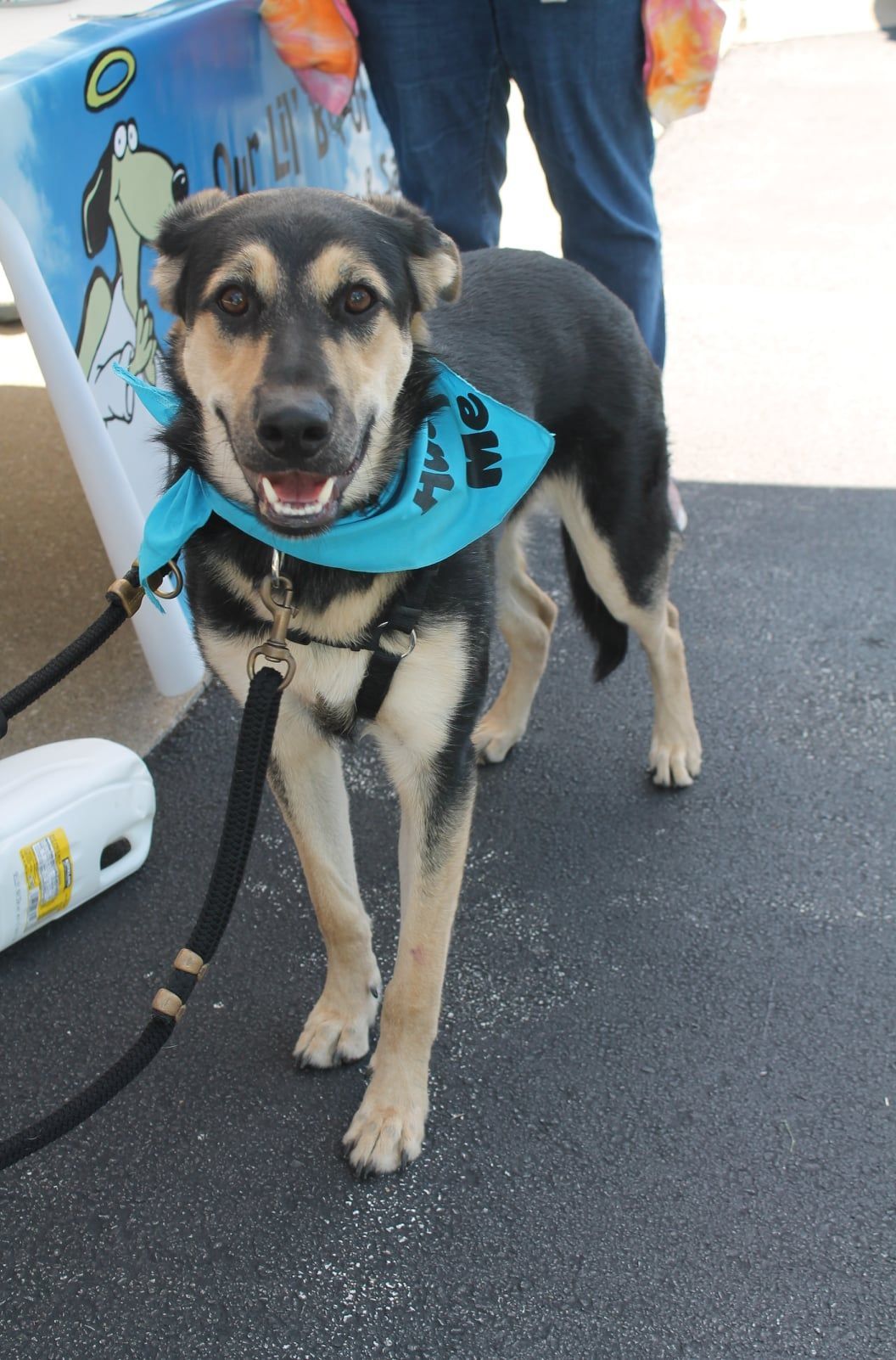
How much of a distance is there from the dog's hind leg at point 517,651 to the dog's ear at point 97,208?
1.41 metres

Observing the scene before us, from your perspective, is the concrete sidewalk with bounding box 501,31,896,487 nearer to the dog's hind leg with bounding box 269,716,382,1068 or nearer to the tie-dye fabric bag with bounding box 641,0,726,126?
the tie-dye fabric bag with bounding box 641,0,726,126

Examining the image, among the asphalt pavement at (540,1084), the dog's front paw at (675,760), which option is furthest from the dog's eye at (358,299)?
the dog's front paw at (675,760)

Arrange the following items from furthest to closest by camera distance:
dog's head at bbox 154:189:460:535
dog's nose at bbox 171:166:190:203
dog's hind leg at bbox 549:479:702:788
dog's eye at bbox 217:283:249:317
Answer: dog's nose at bbox 171:166:190:203 → dog's hind leg at bbox 549:479:702:788 → dog's eye at bbox 217:283:249:317 → dog's head at bbox 154:189:460:535

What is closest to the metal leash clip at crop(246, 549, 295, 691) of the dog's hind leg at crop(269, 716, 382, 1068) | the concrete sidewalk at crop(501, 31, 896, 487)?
the dog's hind leg at crop(269, 716, 382, 1068)

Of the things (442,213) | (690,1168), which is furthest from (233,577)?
(442,213)

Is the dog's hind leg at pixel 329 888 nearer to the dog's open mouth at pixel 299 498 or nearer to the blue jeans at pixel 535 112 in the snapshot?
the dog's open mouth at pixel 299 498

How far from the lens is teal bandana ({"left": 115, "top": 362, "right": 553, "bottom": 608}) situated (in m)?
2.05

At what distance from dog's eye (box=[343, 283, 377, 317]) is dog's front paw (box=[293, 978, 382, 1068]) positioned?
1.42m

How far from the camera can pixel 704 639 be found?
12.6 feet

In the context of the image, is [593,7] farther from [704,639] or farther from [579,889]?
Answer: [579,889]

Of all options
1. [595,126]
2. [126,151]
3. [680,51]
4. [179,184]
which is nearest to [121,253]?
[126,151]

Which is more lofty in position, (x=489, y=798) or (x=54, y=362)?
(x=54, y=362)

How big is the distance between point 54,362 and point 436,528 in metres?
1.52

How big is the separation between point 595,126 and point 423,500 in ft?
6.06
